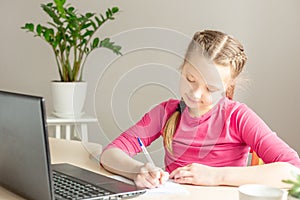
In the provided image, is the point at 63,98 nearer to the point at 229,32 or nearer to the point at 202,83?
the point at 229,32

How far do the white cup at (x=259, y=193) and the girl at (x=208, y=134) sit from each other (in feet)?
1.00

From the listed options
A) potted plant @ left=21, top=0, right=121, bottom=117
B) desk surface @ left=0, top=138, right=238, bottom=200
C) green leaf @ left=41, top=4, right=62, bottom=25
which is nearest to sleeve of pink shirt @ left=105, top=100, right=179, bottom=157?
desk surface @ left=0, top=138, right=238, bottom=200

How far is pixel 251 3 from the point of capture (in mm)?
2855

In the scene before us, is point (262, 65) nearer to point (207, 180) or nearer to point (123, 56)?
point (123, 56)

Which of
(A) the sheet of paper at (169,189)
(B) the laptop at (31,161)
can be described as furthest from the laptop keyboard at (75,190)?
(A) the sheet of paper at (169,189)

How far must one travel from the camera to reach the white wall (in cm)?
279

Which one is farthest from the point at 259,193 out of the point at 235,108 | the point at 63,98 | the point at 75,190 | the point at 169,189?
the point at 63,98

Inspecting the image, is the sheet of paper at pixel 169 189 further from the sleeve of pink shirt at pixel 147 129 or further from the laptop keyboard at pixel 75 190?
the sleeve of pink shirt at pixel 147 129

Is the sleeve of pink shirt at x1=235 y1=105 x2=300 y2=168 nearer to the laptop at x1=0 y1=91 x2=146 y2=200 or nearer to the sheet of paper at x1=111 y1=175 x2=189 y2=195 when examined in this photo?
the sheet of paper at x1=111 y1=175 x2=189 y2=195

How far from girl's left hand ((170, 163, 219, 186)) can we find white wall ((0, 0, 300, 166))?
57.1 inches

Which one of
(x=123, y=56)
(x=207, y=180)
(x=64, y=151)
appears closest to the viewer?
(x=207, y=180)

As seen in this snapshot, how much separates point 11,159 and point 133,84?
552 millimetres

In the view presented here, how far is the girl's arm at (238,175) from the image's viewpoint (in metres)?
1.27

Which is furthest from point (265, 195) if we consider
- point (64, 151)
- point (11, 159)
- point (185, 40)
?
point (64, 151)
